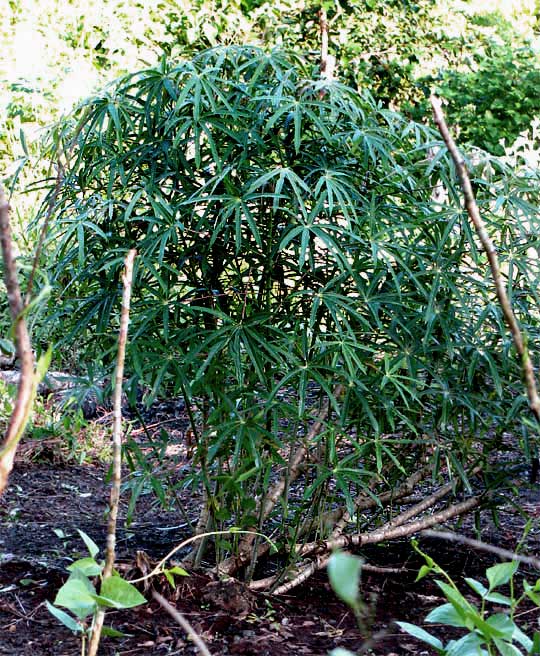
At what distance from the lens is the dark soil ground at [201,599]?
2.35m

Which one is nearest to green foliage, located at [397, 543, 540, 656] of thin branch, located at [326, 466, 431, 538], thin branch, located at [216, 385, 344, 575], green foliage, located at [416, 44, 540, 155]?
thin branch, located at [216, 385, 344, 575]

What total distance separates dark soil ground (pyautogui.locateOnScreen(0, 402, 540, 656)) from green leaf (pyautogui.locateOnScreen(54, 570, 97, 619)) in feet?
2.51

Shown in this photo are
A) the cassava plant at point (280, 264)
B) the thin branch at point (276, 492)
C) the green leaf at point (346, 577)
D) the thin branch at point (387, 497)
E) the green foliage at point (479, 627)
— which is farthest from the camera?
the thin branch at point (387, 497)

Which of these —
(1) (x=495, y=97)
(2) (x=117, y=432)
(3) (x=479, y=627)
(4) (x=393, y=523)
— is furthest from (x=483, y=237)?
(1) (x=495, y=97)

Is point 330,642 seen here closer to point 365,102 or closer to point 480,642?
point 480,642

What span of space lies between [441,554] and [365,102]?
1.65 meters

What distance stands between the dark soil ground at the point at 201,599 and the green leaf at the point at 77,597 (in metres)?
0.76

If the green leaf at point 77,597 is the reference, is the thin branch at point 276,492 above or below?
below

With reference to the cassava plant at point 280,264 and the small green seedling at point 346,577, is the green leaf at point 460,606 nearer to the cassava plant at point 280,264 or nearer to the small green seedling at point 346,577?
the small green seedling at point 346,577

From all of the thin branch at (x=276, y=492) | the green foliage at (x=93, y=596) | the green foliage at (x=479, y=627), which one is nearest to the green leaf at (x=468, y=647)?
the green foliage at (x=479, y=627)

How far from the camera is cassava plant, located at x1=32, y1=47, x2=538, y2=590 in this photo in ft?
7.38

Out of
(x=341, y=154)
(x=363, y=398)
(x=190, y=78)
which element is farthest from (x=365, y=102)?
(x=363, y=398)

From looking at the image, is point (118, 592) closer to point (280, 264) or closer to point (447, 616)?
point (447, 616)

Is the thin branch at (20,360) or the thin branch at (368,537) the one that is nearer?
the thin branch at (20,360)
